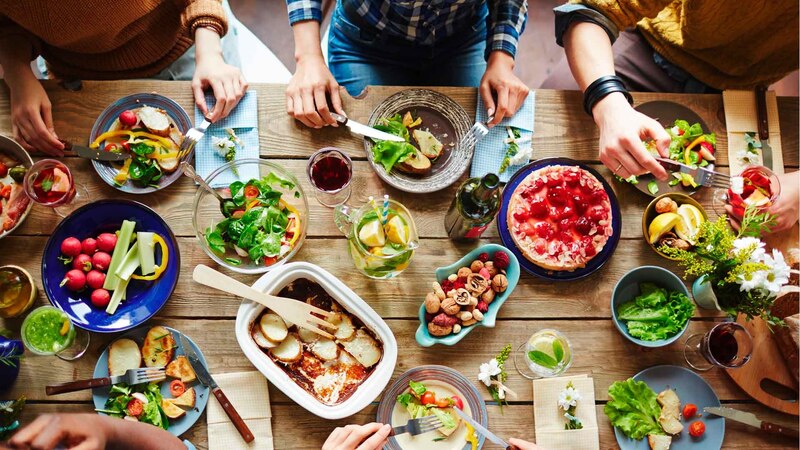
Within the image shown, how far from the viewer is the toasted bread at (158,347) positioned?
1.51 metres

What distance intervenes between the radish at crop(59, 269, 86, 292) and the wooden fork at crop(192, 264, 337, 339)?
33 centimetres

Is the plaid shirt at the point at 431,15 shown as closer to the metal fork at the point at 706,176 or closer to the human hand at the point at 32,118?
the metal fork at the point at 706,176

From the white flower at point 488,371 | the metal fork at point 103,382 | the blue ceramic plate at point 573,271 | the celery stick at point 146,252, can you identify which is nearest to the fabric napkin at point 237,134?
the celery stick at point 146,252

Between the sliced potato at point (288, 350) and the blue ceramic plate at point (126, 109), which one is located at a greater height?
the blue ceramic plate at point (126, 109)

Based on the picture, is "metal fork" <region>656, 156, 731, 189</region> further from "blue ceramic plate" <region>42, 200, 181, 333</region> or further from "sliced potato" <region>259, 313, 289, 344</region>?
"blue ceramic plate" <region>42, 200, 181, 333</region>

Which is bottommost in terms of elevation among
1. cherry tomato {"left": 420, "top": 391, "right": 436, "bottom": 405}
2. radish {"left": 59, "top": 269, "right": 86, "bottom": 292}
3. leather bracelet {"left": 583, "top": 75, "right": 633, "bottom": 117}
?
cherry tomato {"left": 420, "top": 391, "right": 436, "bottom": 405}

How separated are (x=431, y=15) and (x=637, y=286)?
3.74ft

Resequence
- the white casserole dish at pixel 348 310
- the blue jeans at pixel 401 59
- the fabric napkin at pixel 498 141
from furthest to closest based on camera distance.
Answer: the blue jeans at pixel 401 59, the fabric napkin at pixel 498 141, the white casserole dish at pixel 348 310

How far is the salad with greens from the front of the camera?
4.93 ft

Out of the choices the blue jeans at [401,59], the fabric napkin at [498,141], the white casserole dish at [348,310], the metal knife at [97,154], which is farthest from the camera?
the blue jeans at [401,59]

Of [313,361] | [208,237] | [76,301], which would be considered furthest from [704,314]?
[76,301]

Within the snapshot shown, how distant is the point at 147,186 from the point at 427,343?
38.6 inches

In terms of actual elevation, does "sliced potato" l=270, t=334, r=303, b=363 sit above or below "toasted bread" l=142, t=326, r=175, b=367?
above

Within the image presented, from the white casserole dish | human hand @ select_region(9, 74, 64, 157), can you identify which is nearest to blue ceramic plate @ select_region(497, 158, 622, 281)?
the white casserole dish
